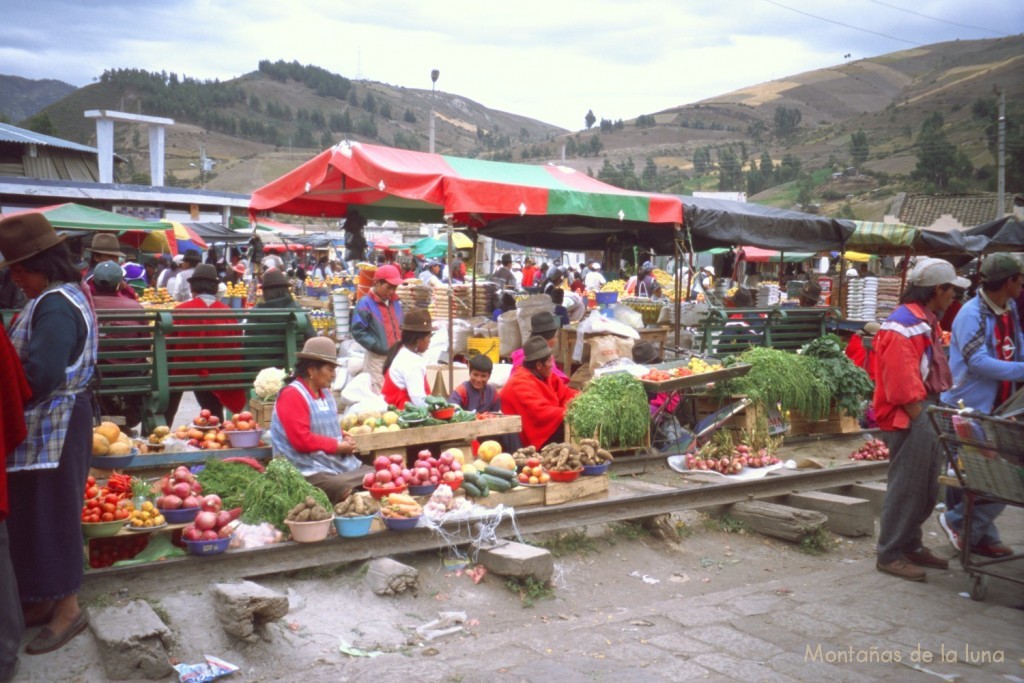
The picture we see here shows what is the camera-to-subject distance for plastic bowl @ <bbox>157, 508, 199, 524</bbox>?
4785 mm

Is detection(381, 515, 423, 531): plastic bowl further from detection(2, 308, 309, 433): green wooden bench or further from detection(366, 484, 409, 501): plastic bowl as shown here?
detection(2, 308, 309, 433): green wooden bench

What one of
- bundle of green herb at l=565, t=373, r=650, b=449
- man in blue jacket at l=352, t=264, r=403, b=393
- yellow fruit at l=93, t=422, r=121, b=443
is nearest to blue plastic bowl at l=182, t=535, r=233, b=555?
yellow fruit at l=93, t=422, r=121, b=443

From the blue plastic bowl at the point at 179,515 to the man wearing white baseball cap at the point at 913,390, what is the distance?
170 inches

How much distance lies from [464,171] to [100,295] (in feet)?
11.9

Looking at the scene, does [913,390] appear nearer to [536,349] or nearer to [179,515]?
[536,349]

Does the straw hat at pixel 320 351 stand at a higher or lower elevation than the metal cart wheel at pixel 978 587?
higher

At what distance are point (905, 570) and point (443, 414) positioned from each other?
348 centimetres

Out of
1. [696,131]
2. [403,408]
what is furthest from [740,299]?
[696,131]

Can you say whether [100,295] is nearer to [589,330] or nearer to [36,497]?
[36,497]

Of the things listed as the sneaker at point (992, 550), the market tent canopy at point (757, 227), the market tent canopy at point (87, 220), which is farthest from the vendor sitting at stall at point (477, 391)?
the market tent canopy at point (87, 220)

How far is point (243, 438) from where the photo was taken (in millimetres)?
6066

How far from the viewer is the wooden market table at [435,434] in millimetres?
6062

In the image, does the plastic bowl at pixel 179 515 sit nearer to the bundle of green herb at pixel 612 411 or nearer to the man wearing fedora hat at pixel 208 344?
the man wearing fedora hat at pixel 208 344

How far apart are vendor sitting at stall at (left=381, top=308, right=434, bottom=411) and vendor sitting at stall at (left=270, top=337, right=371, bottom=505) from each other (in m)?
1.31
